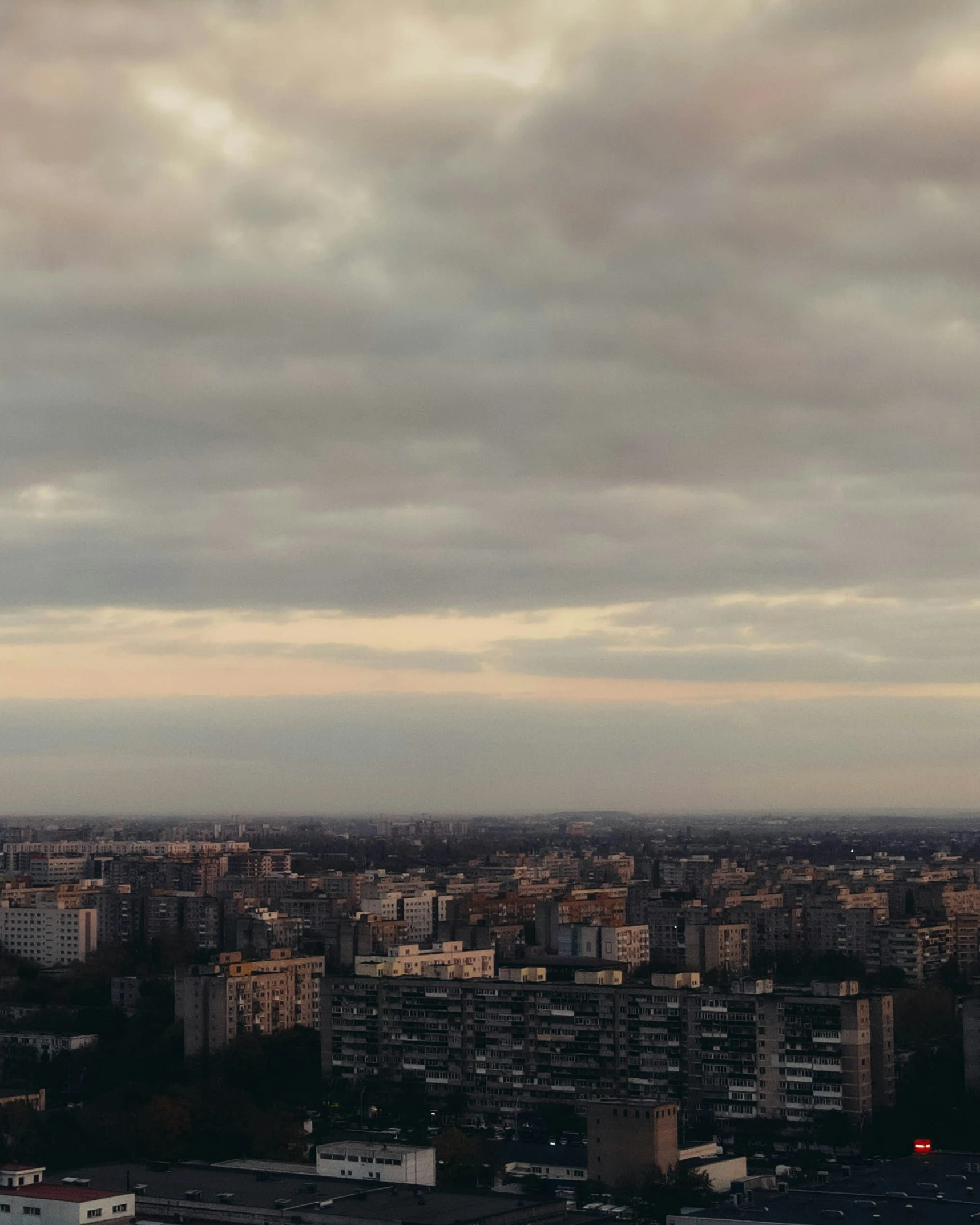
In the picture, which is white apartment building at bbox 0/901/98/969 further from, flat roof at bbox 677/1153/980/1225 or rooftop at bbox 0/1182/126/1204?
flat roof at bbox 677/1153/980/1225

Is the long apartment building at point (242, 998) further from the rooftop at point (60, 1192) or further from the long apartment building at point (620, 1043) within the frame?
the rooftop at point (60, 1192)

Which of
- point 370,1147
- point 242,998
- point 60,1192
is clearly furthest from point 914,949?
point 60,1192

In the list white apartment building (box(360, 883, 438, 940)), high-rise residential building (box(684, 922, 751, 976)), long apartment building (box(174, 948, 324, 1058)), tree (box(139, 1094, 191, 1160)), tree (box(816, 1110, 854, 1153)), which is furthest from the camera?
white apartment building (box(360, 883, 438, 940))

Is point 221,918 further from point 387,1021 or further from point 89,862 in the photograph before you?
point 89,862

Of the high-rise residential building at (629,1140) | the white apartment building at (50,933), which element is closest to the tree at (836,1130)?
the high-rise residential building at (629,1140)

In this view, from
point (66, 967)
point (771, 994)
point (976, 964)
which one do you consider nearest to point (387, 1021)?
point (771, 994)

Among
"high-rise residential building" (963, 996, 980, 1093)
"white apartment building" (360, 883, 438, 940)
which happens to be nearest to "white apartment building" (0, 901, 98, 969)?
"white apartment building" (360, 883, 438, 940)
